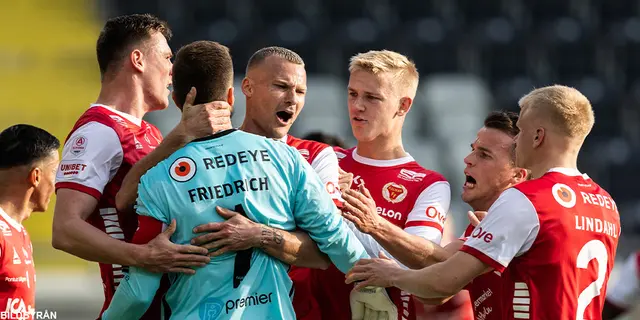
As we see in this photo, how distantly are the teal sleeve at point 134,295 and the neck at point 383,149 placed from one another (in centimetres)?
200

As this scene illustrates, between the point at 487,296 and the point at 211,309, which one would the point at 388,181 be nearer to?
the point at 487,296

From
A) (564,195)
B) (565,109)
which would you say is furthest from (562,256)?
(565,109)

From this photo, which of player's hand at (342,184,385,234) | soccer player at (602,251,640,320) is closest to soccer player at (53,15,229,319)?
player's hand at (342,184,385,234)

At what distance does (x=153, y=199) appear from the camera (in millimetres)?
4246

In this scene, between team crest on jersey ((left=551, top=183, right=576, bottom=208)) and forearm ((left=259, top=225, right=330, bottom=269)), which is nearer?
forearm ((left=259, top=225, right=330, bottom=269))

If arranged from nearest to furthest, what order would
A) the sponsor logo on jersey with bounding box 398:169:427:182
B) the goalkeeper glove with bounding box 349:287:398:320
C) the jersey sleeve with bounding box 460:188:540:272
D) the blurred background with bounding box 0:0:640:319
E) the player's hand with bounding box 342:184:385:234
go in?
1. the jersey sleeve with bounding box 460:188:540:272
2. the player's hand with bounding box 342:184:385:234
3. the goalkeeper glove with bounding box 349:287:398:320
4. the sponsor logo on jersey with bounding box 398:169:427:182
5. the blurred background with bounding box 0:0:640:319

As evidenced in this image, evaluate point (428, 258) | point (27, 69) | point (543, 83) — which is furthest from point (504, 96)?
point (428, 258)

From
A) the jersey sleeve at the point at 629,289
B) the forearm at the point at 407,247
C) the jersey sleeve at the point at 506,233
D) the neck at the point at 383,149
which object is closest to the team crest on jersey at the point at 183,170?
the forearm at the point at 407,247

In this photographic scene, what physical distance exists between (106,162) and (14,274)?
3.18 ft

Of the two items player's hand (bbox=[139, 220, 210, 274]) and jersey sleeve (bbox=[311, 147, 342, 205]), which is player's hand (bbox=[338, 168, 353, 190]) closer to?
jersey sleeve (bbox=[311, 147, 342, 205])

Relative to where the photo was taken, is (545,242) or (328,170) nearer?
(545,242)

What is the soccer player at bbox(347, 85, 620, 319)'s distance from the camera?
4.58 metres

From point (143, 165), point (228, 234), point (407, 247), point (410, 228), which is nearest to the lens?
point (228, 234)

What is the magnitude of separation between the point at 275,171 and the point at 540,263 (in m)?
1.39
